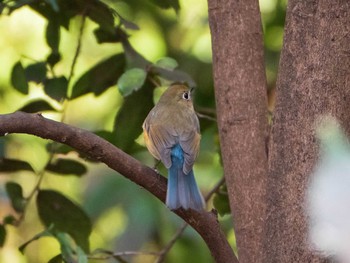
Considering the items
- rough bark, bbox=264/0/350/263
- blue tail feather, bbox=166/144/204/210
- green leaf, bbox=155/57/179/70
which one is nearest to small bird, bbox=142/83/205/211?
blue tail feather, bbox=166/144/204/210

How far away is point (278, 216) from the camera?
1476 mm

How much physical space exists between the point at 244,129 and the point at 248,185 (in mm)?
150

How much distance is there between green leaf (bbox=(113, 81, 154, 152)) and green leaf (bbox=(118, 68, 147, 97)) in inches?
7.3

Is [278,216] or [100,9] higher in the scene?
[100,9]

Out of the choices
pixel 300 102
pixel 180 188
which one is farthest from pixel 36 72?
pixel 300 102

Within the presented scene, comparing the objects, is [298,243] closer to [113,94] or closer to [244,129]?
[244,129]

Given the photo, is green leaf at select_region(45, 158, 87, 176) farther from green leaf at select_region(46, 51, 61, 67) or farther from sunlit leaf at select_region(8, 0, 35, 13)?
sunlit leaf at select_region(8, 0, 35, 13)

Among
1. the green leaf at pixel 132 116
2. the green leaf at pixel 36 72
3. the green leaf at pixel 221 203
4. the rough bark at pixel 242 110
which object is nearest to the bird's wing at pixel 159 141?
the green leaf at pixel 132 116

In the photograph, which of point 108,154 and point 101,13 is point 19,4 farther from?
point 108,154

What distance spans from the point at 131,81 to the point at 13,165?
49cm

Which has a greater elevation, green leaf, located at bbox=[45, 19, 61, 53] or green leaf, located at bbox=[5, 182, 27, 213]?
green leaf, located at bbox=[45, 19, 61, 53]

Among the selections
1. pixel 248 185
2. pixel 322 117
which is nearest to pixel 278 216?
pixel 322 117

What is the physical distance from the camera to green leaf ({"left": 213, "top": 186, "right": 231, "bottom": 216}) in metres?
2.38

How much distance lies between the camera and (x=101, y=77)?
7.93ft
